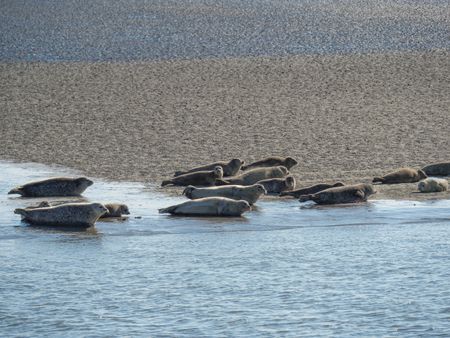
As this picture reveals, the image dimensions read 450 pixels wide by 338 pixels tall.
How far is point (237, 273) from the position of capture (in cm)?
912

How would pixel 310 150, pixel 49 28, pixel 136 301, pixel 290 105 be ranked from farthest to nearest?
pixel 49 28
pixel 290 105
pixel 310 150
pixel 136 301

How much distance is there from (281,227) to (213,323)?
2.93m

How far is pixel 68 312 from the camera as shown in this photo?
8.12 metres

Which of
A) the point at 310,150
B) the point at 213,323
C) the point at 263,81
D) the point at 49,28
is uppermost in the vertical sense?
the point at 49,28

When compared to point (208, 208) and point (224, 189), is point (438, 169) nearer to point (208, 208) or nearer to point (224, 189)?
point (224, 189)

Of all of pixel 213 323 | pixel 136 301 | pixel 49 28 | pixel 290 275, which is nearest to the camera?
pixel 213 323

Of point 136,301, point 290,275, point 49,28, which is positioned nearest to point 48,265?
point 136,301

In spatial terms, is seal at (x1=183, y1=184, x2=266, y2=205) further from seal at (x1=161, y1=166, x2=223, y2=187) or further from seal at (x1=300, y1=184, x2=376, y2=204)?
seal at (x1=161, y1=166, x2=223, y2=187)

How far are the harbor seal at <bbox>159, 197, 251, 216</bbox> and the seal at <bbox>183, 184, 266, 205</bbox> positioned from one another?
1.22 feet

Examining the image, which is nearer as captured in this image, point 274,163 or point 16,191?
point 16,191

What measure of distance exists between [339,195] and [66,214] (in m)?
2.73

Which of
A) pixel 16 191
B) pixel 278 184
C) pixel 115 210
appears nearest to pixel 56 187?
pixel 16 191

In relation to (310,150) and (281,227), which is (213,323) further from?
(310,150)

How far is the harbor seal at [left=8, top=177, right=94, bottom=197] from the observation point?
473 inches
